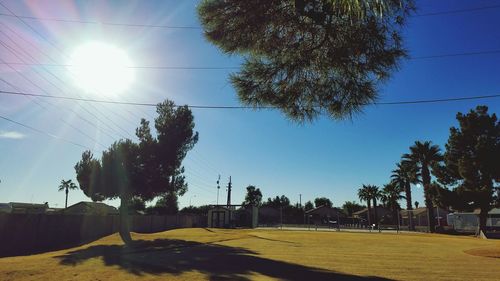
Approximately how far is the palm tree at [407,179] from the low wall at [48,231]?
125 ft

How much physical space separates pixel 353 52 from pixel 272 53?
161cm

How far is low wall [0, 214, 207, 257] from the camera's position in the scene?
2362 cm

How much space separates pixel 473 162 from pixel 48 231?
1473 inches

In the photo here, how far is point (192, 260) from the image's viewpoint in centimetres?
1555

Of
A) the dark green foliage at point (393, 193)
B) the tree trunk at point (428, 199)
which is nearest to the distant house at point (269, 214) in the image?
the dark green foliage at point (393, 193)

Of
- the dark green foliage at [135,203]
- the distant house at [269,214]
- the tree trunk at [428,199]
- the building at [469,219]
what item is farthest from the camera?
the distant house at [269,214]

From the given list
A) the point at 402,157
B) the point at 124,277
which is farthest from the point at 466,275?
the point at 402,157

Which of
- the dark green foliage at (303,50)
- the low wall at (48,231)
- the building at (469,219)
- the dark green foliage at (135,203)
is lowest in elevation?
the low wall at (48,231)

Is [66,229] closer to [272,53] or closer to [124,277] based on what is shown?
[124,277]

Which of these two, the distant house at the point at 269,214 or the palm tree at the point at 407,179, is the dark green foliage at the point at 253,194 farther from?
the palm tree at the point at 407,179

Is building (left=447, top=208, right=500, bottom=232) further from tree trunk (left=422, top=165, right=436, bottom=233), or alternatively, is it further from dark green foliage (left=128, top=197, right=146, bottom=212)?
dark green foliage (left=128, top=197, right=146, bottom=212)

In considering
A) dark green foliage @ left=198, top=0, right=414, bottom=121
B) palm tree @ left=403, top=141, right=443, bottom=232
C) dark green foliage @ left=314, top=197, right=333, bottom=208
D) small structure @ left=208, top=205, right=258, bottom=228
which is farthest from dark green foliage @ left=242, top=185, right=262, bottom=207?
dark green foliage @ left=198, top=0, right=414, bottom=121

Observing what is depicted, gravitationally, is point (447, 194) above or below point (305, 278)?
above

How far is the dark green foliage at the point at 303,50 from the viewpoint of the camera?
6969 millimetres
